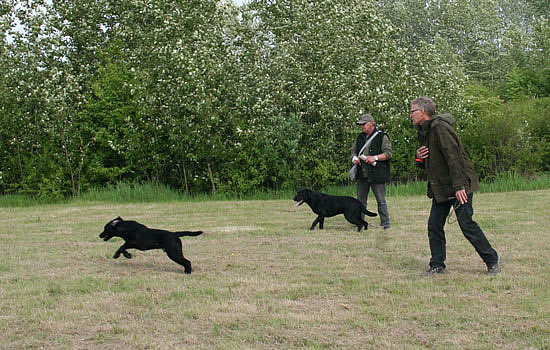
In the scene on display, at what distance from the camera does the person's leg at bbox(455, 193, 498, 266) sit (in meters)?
6.41

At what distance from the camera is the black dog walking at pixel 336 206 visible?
9.96 m

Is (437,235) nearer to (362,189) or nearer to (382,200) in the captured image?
(382,200)

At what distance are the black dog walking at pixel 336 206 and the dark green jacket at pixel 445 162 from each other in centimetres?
336

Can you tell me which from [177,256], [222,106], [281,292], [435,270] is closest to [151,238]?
[177,256]

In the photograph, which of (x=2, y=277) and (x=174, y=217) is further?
(x=174, y=217)

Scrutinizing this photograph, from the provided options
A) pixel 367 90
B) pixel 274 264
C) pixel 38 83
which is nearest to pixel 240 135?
pixel 367 90

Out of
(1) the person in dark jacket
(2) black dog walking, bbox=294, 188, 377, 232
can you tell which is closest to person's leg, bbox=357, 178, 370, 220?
(2) black dog walking, bbox=294, 188, 377, 232

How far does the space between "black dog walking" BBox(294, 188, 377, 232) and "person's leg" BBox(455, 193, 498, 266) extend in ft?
11.1

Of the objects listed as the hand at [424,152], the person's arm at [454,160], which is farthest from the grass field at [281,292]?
the hand at [424,152]

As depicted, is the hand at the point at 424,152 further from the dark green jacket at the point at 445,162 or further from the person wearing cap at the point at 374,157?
the person wearing cap at the point at 374,157

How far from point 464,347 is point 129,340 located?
7.85 feet

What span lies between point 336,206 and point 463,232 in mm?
3651

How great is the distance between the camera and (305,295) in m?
5.88

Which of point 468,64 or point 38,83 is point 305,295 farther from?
point 468,64
